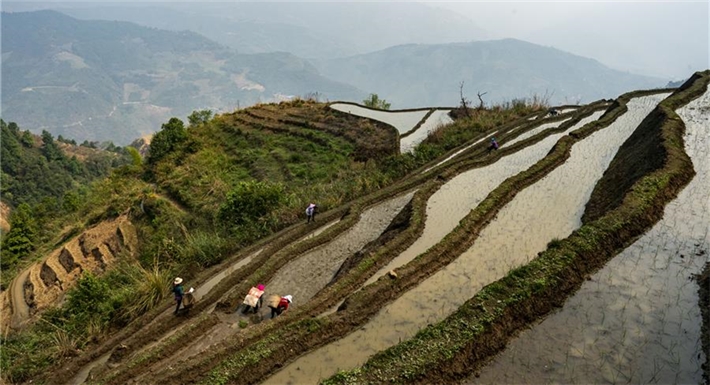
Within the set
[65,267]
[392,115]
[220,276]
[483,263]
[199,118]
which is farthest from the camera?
[199,118]

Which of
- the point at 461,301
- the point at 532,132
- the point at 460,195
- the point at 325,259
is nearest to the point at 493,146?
the point at 532,132

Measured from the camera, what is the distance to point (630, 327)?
298 inches

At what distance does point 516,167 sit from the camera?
17.1 m

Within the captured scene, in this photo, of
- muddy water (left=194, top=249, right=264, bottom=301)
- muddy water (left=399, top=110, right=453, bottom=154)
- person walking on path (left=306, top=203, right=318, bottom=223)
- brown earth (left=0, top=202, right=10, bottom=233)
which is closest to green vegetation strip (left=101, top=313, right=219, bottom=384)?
muddy water (left=194, top=249, right=264, bottom=301)

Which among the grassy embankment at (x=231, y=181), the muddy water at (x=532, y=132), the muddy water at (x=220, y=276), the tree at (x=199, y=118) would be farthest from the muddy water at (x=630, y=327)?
the tree at (x=199, y=118)

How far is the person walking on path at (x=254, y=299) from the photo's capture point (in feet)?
34.2

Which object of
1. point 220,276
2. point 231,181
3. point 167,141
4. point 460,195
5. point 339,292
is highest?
point 167,141

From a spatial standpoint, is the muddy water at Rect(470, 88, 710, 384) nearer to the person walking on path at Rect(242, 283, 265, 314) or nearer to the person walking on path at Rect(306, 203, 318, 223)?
the person walking on path at Rect(242, 283, 265, 314)

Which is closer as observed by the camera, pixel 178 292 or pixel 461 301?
pixel 461 301

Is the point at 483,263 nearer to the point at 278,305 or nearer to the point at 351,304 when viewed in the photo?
the point at 351,304

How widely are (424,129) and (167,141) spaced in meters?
19.8

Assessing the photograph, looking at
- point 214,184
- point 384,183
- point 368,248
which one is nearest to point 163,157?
point 214,184

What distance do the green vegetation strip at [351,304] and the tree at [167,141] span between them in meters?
24.5

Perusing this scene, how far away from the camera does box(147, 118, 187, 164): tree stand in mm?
31266
